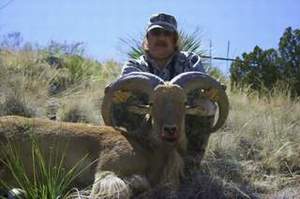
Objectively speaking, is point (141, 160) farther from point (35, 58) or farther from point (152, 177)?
point (35, 58)

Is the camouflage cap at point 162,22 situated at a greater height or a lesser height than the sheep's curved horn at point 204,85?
greater

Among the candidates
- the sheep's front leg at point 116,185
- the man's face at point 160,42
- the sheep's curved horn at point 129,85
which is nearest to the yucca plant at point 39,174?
the sheep's front leg at point 116,185

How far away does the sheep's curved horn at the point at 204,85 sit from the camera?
21.6ft

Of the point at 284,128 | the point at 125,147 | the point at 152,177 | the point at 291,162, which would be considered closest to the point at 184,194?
the point at 152,177

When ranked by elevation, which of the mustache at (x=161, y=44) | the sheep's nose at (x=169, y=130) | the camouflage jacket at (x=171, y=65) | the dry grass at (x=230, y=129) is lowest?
the dry grass at (x=230, y=129)

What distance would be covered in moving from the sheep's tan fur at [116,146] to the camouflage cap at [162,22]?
136 centimetres

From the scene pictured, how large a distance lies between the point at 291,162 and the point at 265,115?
2.38m

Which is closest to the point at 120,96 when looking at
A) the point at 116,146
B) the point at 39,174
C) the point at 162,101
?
the point at 162,101

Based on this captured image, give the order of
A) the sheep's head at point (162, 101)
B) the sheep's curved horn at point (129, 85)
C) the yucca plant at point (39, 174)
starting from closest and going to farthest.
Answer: the yucca plant at point (39, 174)
the sheep's head at point (162, 101)
the sheep's curved horn at point (129, 85)

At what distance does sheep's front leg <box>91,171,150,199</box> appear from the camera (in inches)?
219

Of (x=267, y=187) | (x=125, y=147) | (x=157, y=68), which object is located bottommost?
(x=267, y=187)

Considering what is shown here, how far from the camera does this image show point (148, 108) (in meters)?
6.58

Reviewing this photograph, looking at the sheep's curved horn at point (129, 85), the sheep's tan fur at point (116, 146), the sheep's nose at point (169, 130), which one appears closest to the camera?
the sheep's tan fur at point (116, 146)

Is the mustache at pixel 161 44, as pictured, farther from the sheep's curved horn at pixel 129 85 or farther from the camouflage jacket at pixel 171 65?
the sheep's curved horn at pixel 129 85
